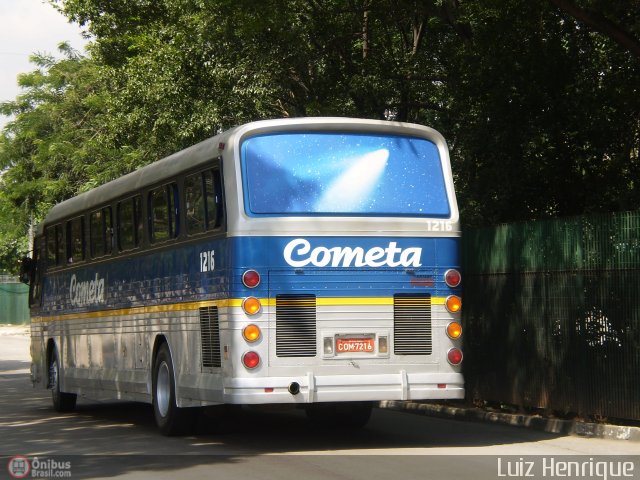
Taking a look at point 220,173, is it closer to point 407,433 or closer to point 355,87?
point 407,433

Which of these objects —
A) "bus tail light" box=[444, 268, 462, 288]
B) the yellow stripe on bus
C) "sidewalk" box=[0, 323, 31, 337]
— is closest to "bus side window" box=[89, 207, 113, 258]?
the yellow stripe on bus

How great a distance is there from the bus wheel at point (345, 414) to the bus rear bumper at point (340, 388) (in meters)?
1.93

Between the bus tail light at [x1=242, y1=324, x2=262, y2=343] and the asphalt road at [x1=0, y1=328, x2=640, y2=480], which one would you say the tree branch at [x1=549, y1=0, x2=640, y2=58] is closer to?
the asphalt road at [x1=0, y1=328, x2=640, y2=480]

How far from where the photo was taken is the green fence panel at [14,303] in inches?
2827

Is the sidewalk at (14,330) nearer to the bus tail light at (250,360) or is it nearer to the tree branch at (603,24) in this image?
the tree branch at (603,24)

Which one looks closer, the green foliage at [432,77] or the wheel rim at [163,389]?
the wheel rim at [163,389]

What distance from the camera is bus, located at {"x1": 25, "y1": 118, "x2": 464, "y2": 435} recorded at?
1228 cm

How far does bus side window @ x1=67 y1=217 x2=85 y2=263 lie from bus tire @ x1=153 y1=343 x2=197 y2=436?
4.17 metres

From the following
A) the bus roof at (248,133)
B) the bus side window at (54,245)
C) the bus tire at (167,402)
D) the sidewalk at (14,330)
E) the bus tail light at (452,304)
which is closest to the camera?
the bus roof at (248,133)

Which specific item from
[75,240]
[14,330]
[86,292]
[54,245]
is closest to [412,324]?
[86,292]

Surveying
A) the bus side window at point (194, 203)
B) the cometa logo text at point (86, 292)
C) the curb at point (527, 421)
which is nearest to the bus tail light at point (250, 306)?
the bus side window at point (194, 203)

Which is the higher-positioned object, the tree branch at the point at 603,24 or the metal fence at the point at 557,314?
the tree branch at the point at 603,24

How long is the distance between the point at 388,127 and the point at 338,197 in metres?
1.11

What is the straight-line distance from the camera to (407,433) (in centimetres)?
1419
